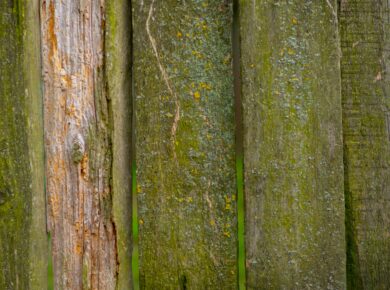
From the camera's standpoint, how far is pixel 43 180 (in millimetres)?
2025

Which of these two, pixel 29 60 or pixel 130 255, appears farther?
pixel 130 255

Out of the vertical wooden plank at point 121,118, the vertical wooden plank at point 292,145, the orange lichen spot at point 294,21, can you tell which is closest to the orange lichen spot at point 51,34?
the vertical wooden plank at point 121,118

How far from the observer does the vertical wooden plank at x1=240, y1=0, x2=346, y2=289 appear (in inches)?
76.7

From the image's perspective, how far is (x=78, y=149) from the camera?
197 cm

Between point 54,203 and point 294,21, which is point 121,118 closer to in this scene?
point 54,203

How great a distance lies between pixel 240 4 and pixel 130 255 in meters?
0.99

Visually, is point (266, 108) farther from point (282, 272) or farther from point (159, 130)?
point (282, 272)

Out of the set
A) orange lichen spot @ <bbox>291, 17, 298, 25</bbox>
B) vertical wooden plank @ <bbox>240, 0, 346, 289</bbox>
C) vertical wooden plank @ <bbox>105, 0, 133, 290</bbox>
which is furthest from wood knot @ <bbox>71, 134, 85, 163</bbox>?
orange lichen spot @ <bbox>291, 17, 298, 25</bbox>

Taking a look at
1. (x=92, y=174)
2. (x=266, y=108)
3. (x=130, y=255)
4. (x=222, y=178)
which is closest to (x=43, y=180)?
(x=92, y=174)

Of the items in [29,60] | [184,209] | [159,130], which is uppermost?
[29,60]

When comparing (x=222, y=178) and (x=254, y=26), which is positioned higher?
(x=254, y=26)

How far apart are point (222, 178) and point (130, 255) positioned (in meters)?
0.46

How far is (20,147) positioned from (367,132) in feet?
4.03

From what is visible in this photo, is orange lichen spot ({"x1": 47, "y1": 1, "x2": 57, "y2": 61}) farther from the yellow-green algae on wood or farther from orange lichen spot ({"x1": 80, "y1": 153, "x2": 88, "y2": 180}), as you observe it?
orange lichen spot ({"x1": 80, "y1": 153, "x2": 88, "y2": 180})
